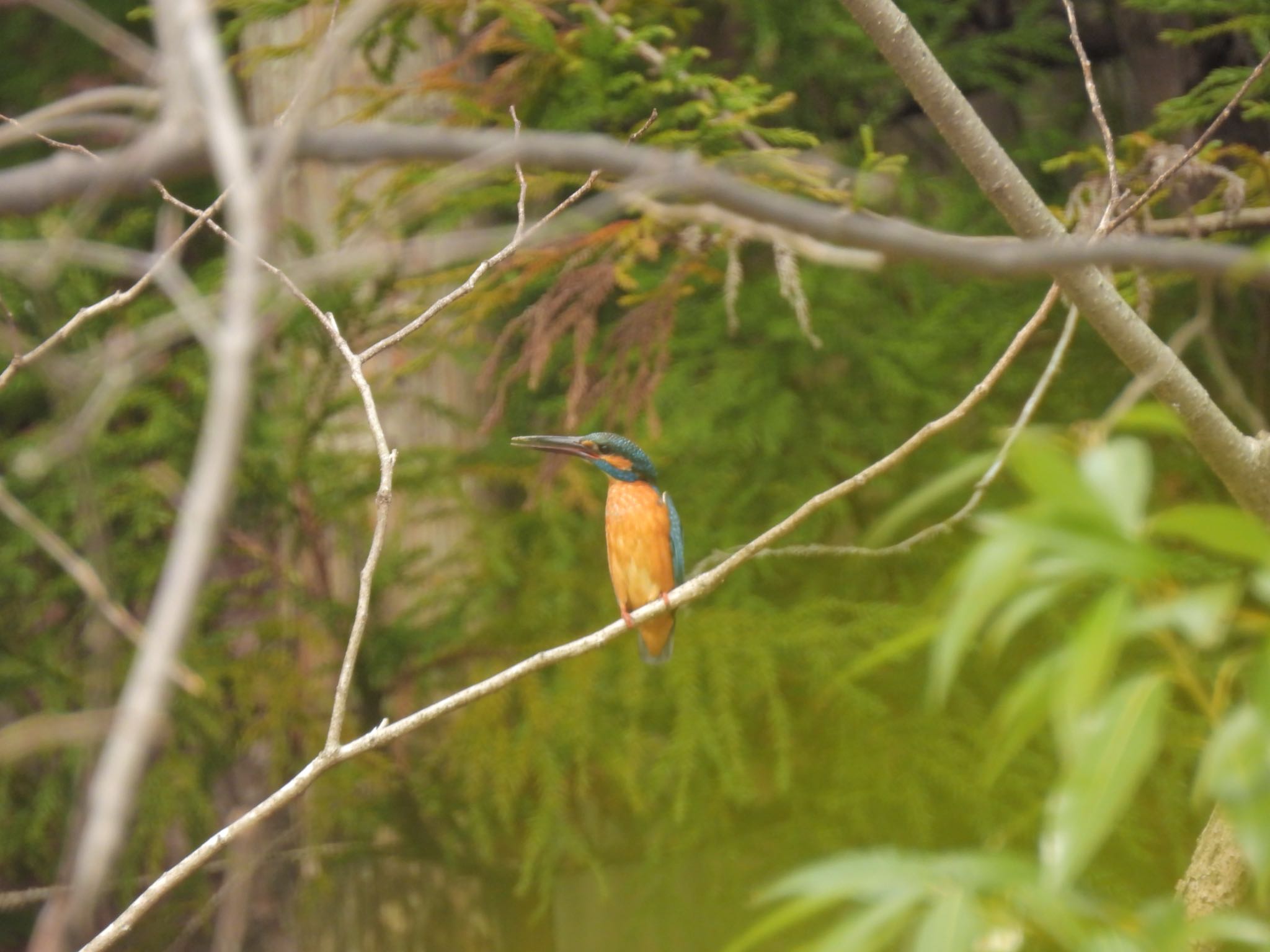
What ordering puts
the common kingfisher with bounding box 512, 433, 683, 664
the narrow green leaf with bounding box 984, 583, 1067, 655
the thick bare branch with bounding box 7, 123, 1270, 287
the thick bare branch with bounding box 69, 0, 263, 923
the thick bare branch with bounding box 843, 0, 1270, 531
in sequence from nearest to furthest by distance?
the thick bare branch with bounding box 69, 0, 263, 923 → the thick bare branch with bounding box 7, 123, 1270, 287 → the narrow green leaf with bounding box 984, 583, 1067, 655 → the thick bare branch with bounding box 843, 0, 1270, 531 → the common kingfisher with bounding box 512, 433, 683, 664

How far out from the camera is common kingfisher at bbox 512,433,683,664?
9.43ft

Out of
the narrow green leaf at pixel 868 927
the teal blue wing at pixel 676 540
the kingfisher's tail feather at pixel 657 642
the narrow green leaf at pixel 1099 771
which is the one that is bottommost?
the narrow green leaf at pixel 868 927

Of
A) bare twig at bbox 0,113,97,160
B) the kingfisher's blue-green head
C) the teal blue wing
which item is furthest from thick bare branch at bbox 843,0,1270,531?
the teal blue wing

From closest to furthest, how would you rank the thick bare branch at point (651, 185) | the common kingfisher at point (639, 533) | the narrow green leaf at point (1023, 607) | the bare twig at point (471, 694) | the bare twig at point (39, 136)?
the thick bare branch at point (651, 185)
the narrow green leaf at point (1023, 607)
the bare twig at point (39, 136)
the bare twig at point (471, 694)
the common kingfisher at point (639, 533)

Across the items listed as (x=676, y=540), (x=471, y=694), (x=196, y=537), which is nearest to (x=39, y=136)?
(x=471, y=694)

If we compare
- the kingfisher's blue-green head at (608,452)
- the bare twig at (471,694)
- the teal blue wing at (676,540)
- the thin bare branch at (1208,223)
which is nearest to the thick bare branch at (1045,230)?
the bare twig at (471,694)

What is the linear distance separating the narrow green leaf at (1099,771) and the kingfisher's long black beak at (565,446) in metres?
1.95

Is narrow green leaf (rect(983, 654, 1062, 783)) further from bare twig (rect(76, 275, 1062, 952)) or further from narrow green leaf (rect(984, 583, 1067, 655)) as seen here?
bare twig (rect(76, 275, 1062, 952))

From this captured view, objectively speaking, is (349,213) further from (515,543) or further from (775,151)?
(775,151)

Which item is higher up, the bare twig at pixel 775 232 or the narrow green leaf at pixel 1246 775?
the bare twig at pixel 775 232

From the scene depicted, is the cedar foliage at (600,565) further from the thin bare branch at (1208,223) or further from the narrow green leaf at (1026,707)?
the narrow green leaf at (1026,707)

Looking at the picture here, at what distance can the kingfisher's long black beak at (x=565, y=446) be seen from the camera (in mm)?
2730

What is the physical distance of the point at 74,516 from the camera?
3074mm

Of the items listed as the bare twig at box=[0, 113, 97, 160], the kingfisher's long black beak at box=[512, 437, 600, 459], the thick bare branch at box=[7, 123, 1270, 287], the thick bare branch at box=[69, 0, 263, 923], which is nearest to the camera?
the thick bare branch at box=[69, 0, 263, 923]
